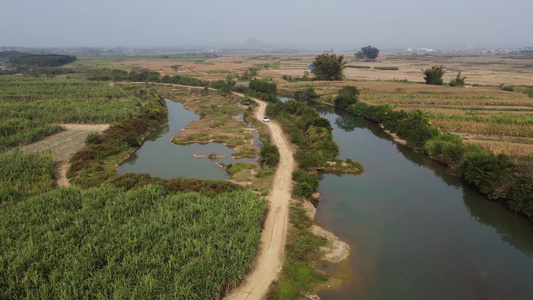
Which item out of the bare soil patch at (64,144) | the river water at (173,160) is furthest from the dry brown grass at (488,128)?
the bare soil patch at (64,144)

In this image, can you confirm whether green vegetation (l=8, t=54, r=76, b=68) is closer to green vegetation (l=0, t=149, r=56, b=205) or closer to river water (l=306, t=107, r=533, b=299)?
green vegetation (l=0, t=149, r=56, b=205)

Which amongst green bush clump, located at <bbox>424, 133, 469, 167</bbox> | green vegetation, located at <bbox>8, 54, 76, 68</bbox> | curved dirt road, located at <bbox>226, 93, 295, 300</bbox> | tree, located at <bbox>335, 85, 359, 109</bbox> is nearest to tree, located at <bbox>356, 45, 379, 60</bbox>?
tree, located at <bbox>335, 85, 359, 109</bbox>

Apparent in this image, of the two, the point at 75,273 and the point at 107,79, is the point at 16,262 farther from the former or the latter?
the point at 107,79

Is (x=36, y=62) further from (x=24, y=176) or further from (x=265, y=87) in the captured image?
(x=24, y=176)

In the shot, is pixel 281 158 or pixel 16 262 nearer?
pixel 16 262

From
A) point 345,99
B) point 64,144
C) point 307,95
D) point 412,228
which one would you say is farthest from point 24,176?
point 307,95

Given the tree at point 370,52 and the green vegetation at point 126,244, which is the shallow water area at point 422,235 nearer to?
the green vegetation at point 126,244

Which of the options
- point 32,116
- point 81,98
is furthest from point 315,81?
point 32,116
